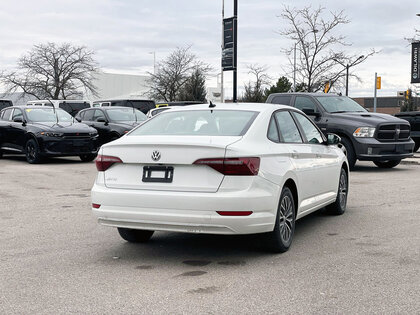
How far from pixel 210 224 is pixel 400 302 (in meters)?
1.78

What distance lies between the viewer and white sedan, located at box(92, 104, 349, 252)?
551cm

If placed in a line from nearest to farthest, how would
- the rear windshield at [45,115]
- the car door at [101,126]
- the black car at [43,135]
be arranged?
the black car at [43,135]
the rear windshield at [45,115]
the car door at [101,126]

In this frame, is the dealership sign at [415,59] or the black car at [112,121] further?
the dealership sign at [415,59]

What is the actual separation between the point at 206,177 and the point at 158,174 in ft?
1.60

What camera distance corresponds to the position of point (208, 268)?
A: 18.5 feet

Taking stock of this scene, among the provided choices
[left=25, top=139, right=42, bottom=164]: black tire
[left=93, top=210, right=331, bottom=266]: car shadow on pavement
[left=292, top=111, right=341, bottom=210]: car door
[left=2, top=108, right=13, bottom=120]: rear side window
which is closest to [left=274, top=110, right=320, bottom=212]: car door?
[left=292, top=111, right=341, bottom=210]: car door

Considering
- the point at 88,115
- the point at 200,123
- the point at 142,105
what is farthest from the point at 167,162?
the point at 142,105

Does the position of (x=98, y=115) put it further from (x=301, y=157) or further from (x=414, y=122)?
(x=301, y=157)

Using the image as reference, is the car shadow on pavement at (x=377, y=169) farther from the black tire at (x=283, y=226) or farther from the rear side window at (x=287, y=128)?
the black tire at (x=283, y=226)

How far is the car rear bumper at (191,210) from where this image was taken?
5477 millimetres

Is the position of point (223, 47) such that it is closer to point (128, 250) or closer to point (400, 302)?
point (128, 250)

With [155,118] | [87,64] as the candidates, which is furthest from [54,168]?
[87,64]

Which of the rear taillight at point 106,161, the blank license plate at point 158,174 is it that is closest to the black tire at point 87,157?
the rear taillight at point 106,161

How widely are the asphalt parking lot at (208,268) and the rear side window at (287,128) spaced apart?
3.82ft
